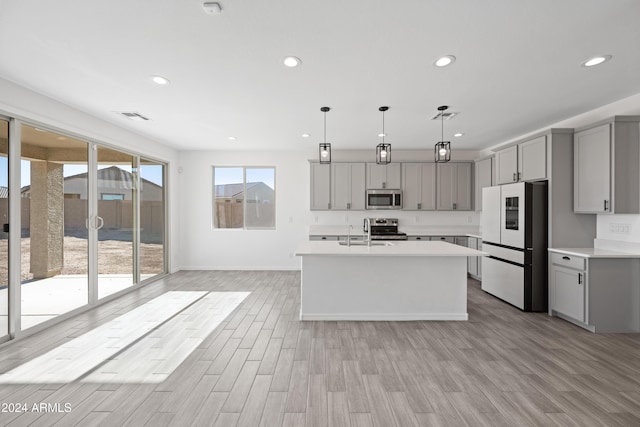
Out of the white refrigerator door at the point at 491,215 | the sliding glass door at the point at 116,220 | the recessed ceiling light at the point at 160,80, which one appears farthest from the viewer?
the white refrigerator door at the point at 491,215

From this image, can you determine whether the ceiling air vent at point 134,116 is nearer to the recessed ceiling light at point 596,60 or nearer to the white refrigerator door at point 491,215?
the recessed ceiling light at point 596,60

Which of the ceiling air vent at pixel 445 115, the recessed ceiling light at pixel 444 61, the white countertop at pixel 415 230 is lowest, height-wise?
the white countertop at pixel 415 230

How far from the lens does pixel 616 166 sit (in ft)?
10.2

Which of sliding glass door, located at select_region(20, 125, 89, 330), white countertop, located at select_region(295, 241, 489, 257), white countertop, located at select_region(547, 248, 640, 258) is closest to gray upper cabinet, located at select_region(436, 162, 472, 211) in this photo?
white countertop, located at select_region(547, 248, 640, 258)

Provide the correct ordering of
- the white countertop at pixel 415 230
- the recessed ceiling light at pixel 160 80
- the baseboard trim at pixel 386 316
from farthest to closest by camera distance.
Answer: the white countertop at pixel 415 230
the baseboard trim at pixel 386 316
the recessed ceiling light at pixel 160 80

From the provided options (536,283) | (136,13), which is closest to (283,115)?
(136,13)

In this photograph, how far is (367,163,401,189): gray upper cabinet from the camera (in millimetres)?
5918

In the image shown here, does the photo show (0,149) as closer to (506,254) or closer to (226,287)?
(226,287)

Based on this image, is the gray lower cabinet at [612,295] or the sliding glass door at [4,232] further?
the gray lower cabinet at [612,295]

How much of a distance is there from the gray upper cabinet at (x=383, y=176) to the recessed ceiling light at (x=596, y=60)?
11.5ft

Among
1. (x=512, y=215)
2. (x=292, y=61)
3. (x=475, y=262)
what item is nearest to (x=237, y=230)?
(x=292, y=61)

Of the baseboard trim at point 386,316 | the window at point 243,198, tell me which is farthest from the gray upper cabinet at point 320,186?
the baseboard trim at point 386,316

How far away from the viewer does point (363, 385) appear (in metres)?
2.18

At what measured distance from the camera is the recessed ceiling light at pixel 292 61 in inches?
94.1
